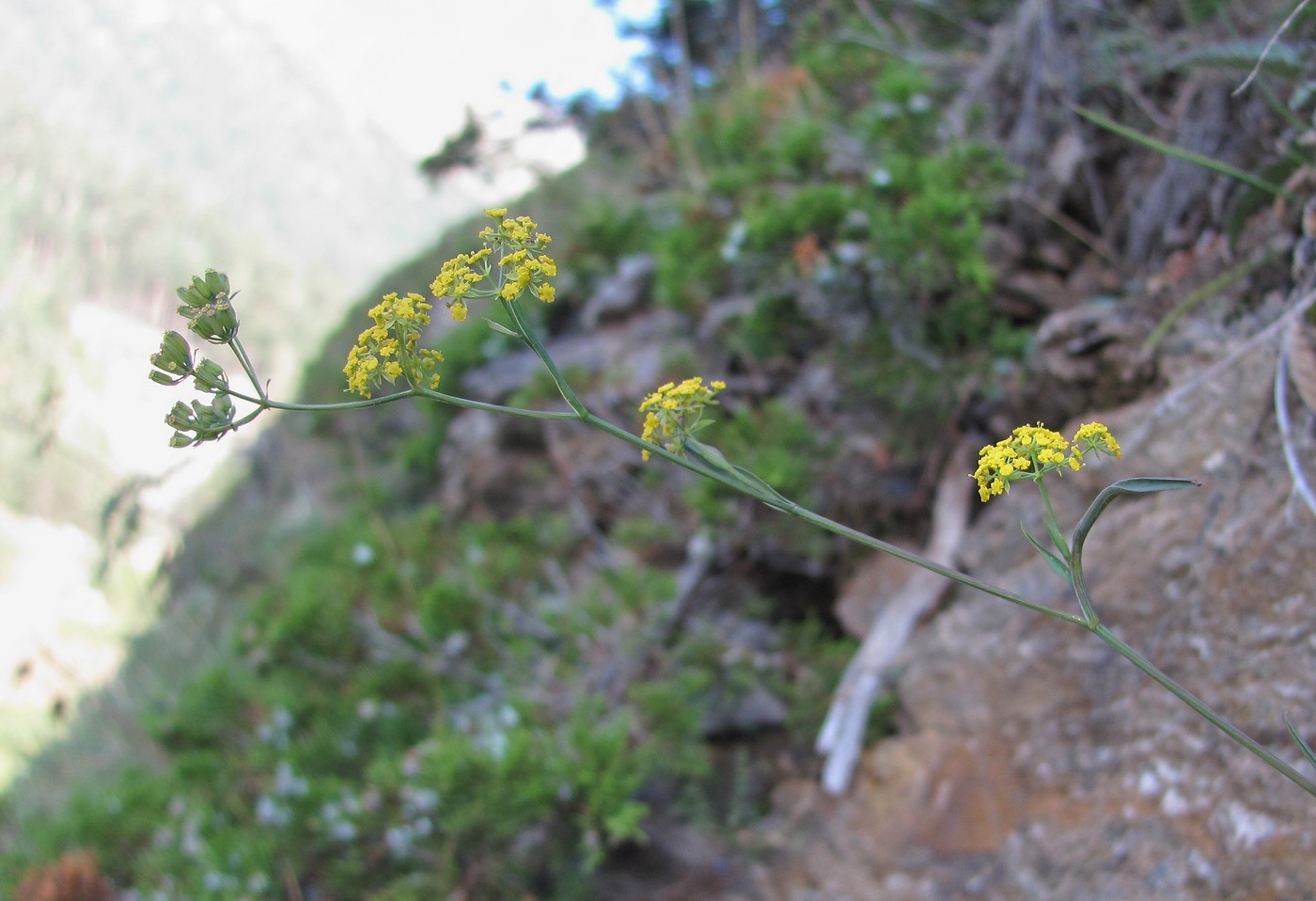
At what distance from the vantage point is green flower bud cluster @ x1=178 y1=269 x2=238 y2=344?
99 centimetres

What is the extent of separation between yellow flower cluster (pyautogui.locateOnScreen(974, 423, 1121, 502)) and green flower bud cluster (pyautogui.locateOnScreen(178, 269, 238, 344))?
0.86 m

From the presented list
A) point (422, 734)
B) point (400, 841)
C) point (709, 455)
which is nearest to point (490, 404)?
point (709, 455)

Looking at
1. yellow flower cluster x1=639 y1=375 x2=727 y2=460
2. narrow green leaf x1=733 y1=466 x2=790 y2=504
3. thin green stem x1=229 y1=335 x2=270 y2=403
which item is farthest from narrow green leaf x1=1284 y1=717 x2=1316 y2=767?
thin green stem x1=229 y1=335 x2=270 y2=403

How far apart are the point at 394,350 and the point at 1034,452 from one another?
2.32 feet

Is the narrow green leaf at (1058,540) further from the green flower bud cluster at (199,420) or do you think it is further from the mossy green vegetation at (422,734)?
the mossy green vegetation at (422,734)

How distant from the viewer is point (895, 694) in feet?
7.43

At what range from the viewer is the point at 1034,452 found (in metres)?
0.89

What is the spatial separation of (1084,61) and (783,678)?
6.86 feet

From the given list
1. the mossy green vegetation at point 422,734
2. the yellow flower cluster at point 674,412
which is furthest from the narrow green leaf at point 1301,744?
the mossy green vegetation at point 422,734

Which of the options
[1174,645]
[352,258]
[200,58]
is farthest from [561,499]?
[200,58]

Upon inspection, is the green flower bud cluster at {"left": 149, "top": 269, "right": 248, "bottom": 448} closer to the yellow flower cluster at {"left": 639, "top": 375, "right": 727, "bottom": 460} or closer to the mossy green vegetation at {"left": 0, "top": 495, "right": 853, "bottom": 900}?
the yellow flower cluster at {"left": 639, "top": 375, "right": 727, "bottom": 460}

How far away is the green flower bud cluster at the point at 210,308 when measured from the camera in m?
0.99

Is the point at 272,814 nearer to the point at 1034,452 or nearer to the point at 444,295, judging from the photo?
the point at 444,295

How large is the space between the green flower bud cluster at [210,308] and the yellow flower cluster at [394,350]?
0.15 m
